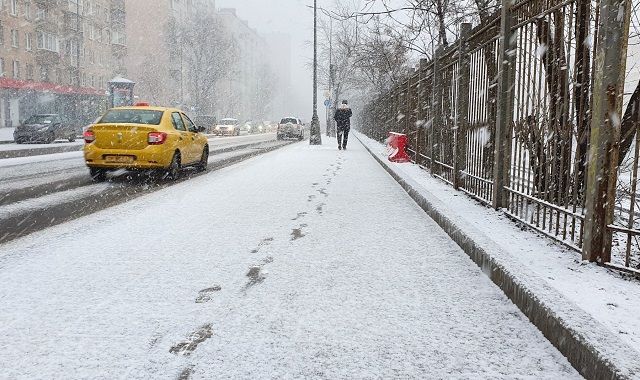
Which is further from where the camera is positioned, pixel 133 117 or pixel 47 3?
pixel 47 3

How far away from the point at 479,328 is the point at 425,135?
8.80m

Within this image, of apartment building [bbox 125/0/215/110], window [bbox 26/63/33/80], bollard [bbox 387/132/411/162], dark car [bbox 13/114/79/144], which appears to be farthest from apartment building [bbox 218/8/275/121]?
bollard [bbox 387/132/411/162]

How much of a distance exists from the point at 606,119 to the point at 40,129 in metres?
27.1

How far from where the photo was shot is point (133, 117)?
34.6ft

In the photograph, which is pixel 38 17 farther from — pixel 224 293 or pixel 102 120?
pixel 224 293

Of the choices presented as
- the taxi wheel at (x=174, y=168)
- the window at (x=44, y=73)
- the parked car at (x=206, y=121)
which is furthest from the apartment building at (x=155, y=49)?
the taxi wheel at (x=174, y=168)

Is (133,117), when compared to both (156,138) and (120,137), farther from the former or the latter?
(156,138)

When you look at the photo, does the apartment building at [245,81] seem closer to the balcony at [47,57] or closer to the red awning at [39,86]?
the red awning at [39,86]

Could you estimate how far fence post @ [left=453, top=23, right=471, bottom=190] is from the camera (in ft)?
25.2

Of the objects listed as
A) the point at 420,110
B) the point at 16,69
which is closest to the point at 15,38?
the point at 16,69

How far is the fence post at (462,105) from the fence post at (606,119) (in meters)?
4.02

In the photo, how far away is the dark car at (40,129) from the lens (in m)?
25.2

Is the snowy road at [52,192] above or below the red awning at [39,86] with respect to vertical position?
below

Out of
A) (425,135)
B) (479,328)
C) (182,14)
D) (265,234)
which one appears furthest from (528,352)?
(182,14)
